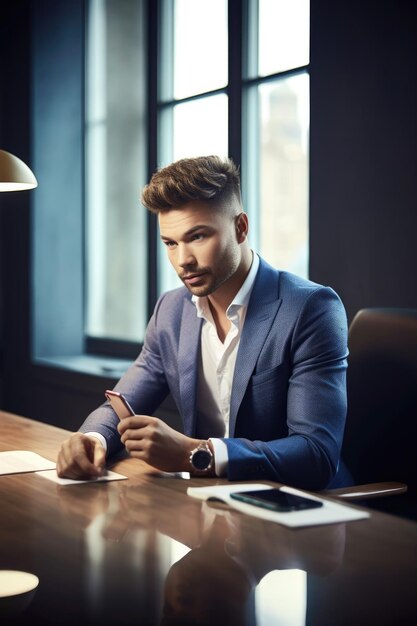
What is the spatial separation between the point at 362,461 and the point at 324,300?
0.50 metres

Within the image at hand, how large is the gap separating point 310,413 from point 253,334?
30 cm

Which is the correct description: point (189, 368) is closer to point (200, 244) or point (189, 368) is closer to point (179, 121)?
point (200, 244)

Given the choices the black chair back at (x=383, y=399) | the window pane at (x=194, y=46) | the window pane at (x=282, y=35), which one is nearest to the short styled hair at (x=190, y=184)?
the black chair back at (x=383, y=399)

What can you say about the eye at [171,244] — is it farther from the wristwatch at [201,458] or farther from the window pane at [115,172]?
the window pane at [115,172]

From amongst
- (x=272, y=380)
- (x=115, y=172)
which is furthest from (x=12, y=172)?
(x=115, y=172)

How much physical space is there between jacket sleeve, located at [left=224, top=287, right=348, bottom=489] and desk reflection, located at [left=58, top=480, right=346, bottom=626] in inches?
10.5

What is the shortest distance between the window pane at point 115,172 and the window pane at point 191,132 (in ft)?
0.88

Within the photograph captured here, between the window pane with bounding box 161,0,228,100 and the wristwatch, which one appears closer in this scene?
the wristwatch

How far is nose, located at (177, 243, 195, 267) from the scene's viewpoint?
2.23 m

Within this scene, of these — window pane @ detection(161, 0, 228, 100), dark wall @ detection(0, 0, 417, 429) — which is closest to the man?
dark wall @ detection(0, 0, 417, 429)

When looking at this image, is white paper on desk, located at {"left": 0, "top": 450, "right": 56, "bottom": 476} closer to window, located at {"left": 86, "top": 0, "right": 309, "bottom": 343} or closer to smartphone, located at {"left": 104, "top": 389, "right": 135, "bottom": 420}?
smartphone, located at {"left": 104, "top": 389, "right": 135, "bottom": 420}

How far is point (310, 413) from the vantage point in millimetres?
2057

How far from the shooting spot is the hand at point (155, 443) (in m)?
1.86

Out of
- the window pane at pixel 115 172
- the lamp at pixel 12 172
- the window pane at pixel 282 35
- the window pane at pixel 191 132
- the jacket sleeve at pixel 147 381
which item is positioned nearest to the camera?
the jacket sleeve at pixel 147 381
